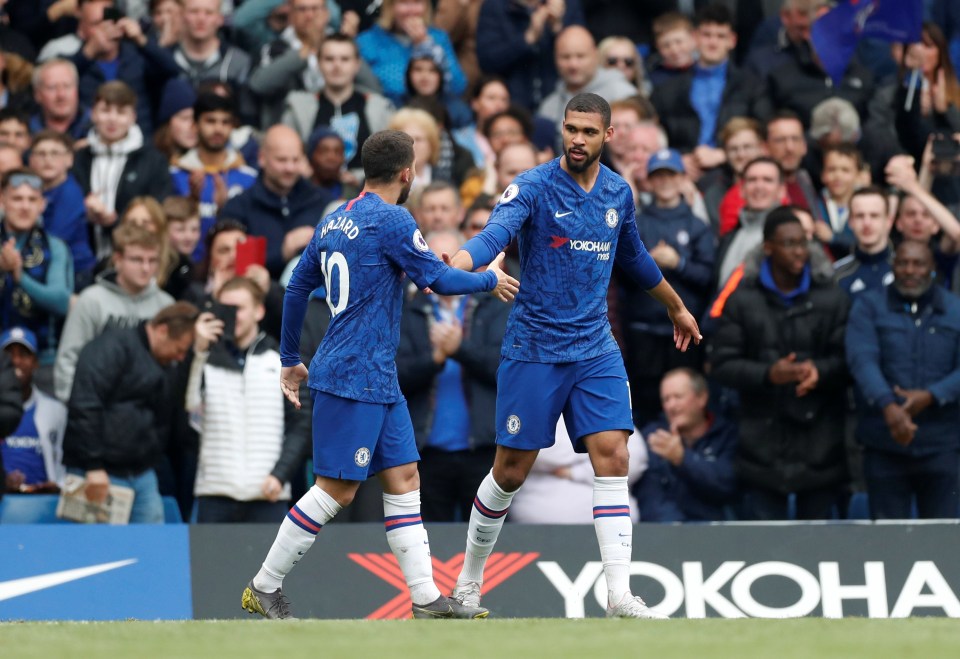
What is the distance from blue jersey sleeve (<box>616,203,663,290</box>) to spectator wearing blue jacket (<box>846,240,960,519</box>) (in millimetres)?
3185

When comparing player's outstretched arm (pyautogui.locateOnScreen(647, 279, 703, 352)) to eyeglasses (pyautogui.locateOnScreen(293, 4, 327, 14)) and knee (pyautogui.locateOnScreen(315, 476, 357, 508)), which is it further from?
Answer: eyeglasses (pyautogui.locateOnScreen(293, 4, 327, 14))

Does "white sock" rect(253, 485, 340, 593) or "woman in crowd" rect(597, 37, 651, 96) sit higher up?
"woman in crowd" rect(597, 37, 651, 96)

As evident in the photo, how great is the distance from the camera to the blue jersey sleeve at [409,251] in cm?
777

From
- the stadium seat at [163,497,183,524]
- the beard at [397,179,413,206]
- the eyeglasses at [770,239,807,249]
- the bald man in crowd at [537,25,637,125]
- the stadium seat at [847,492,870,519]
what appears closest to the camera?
the beard at [397,179,413,206]

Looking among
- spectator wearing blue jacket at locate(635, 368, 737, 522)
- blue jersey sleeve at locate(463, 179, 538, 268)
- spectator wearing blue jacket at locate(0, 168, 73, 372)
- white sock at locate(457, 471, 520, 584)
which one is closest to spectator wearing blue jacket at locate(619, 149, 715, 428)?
spectator wearing blue jacket at locate(635, 368, 737, 522)

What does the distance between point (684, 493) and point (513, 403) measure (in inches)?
145

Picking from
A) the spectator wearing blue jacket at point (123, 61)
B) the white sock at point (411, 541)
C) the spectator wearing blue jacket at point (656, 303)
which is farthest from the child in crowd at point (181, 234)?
the white sock at point (411, 541)

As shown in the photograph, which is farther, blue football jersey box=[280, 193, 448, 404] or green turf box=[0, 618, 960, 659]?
blue football jersey box=[280, 193, 448, 404]

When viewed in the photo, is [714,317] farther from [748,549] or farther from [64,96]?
[64,96]

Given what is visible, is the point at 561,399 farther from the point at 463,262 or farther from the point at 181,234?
the point at 181,234

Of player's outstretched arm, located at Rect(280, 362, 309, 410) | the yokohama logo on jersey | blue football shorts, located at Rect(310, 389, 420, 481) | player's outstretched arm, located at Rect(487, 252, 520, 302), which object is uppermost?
the yokohama logo on jersey

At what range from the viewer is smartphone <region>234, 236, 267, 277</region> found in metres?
11.7

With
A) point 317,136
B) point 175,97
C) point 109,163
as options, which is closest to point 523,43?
point 317,136

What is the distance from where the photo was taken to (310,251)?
809 cm
